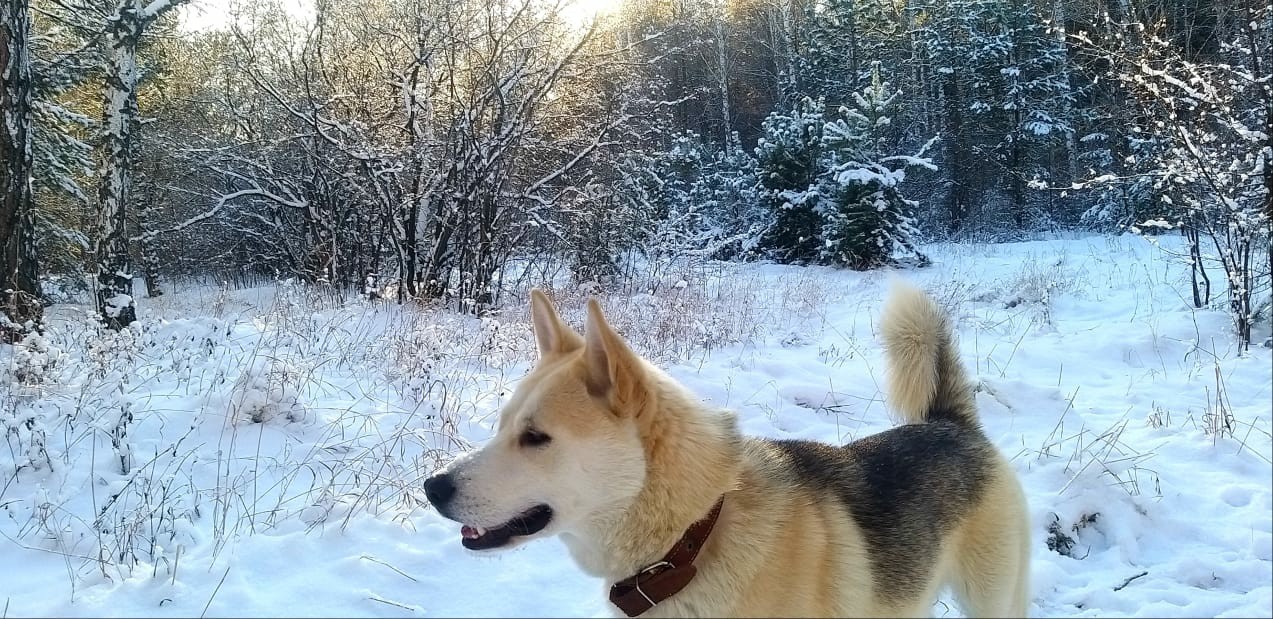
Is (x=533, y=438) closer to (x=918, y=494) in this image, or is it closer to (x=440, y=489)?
(x=440, y=489)

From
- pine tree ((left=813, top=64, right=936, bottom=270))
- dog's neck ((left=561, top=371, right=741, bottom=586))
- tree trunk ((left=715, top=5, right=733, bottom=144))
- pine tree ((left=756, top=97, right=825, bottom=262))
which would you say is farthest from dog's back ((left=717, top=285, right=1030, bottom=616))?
tree trunk ((left=715, top=5, right=733, bottom=144))

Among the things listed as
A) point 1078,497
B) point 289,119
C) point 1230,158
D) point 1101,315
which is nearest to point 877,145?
point 1101,315

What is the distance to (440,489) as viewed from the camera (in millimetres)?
2197

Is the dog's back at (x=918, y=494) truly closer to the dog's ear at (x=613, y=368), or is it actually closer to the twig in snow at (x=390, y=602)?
the dog's ear at (x=613, y=368)

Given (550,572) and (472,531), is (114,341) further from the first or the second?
(472,531)

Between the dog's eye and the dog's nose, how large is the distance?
0.24 metres

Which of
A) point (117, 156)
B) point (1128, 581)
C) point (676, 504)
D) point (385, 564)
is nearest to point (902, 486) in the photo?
point (676, 504)

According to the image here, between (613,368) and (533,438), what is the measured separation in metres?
A: 0.34

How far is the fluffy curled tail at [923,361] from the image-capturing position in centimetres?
298

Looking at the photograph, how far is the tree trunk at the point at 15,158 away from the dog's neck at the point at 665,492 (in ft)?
22.0

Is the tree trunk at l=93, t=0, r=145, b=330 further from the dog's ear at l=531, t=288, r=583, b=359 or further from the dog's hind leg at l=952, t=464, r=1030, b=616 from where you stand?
the dog's hind leg at l=952, t=464, r=1030, b=616

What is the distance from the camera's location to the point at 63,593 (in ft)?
9.30

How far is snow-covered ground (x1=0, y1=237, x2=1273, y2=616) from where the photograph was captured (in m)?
2.87

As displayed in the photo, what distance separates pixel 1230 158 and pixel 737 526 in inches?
249
